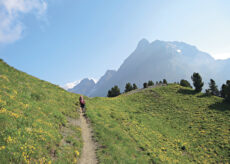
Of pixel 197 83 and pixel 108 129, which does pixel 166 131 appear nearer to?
pixel 108 129

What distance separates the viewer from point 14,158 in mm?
6336

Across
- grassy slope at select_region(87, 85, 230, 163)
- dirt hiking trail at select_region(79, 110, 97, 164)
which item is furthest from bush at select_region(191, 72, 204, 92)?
dirt hiking trail at select_region(79, 110, 97, 164)

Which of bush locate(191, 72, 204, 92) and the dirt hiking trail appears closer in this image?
the dirt hiking trail

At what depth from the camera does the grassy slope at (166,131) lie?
45.4 feet

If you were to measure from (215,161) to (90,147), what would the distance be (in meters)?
19.5

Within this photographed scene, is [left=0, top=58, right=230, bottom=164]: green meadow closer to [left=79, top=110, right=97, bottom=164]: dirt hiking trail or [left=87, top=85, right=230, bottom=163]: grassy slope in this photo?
[left=87, top=85, right=230, bottom=163]: grassy slope

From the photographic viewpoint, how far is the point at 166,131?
83.1 feet

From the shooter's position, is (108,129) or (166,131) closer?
(108,129)

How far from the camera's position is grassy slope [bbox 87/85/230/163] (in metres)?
13.8

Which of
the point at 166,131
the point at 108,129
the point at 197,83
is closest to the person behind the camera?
the point at 108,129

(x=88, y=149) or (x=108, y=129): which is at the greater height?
(x=108, y=129)

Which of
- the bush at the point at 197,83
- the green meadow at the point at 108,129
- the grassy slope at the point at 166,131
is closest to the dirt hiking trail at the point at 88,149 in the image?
the green meadow at the point at 108,129

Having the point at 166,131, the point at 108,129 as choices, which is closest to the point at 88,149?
the point at 108,129

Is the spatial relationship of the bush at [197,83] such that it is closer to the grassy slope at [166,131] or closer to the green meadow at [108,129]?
the grassy slope at [166,131]
